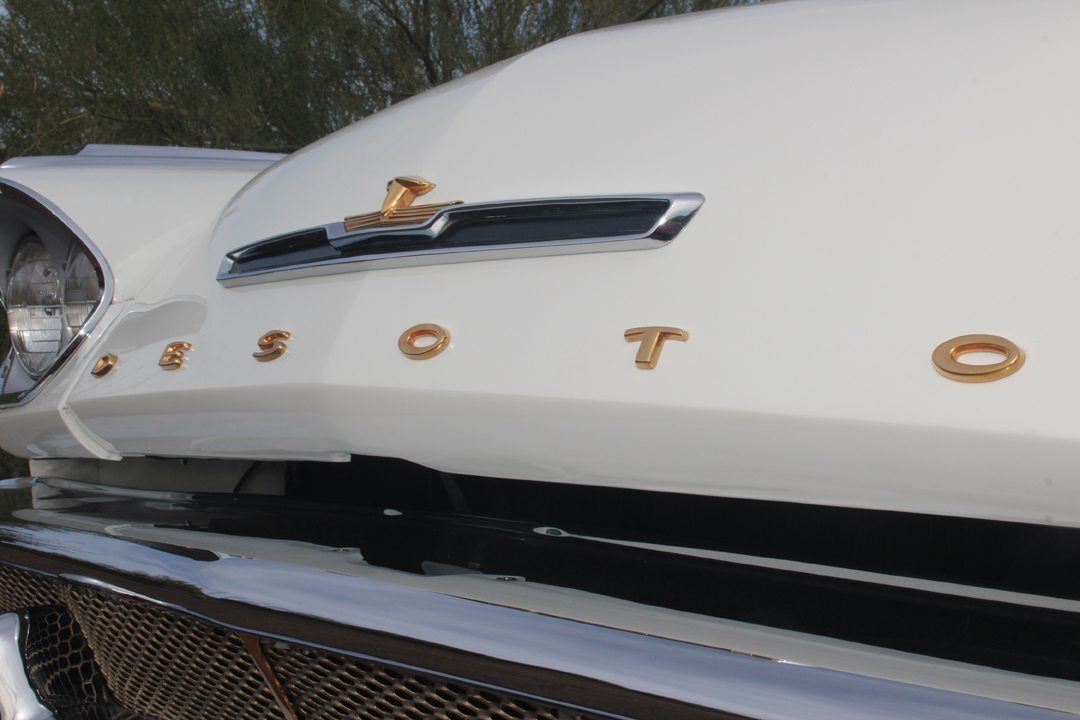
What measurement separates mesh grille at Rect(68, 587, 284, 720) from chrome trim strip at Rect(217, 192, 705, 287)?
41 centimetres

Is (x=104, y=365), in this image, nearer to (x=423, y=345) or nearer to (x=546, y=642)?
(x=423, y=345)

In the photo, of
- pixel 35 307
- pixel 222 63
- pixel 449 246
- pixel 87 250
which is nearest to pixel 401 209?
pixel 449 246

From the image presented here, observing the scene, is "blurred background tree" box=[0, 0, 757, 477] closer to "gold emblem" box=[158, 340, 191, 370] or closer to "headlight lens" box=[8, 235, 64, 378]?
"headlight lens" box=[8, 235, 64, 378]

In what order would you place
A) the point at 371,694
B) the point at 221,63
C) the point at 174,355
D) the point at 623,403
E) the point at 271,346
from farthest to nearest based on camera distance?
the point at 221,63
the point at 174,355
the point at 271,346
the point at 371,694
the point at 623,403

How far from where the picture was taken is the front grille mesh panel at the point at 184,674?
3.04ft

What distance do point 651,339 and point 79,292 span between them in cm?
97

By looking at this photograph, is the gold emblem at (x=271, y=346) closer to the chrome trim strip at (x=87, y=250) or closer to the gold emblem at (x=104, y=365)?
the gold emblem at (x=104, y=365)

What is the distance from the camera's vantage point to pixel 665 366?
2.81ft

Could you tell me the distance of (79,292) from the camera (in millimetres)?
1460

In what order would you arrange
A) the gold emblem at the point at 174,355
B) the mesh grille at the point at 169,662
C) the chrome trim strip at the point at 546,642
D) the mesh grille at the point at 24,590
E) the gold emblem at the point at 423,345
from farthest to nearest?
the mesh grille at the point at 24,590 < the gold emblem at the point at 174,355 < the mesh grille at the point at 169,662 < the gold emblem at the point at 423,345 < the chrome trim strip at the point at 546,642

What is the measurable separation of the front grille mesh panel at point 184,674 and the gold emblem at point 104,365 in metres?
0.27

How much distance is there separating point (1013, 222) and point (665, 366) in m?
0.30

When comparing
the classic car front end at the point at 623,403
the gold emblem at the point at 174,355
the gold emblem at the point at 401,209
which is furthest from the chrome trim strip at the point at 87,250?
the gold emblem at the point at 401,209

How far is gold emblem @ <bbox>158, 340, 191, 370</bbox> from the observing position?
1.20m
